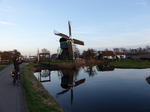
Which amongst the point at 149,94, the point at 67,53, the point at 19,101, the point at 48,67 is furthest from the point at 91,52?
the point at 19,101

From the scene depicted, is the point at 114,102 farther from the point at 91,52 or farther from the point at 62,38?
the point at 91,52

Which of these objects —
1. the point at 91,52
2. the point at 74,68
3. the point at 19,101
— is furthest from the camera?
the point at 91,52

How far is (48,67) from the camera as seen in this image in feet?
89.7

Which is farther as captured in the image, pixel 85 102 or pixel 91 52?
pixel 91 52

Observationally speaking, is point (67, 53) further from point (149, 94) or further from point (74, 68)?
point (149, 94)

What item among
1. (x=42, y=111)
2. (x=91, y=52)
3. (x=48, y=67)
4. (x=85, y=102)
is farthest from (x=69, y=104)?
(x=91, y=52)

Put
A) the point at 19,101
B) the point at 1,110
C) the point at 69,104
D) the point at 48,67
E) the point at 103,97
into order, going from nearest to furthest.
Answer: the point at 1,110 → the point at 19,101 → the point at 69,104 → the point at 103,97 → the point at 48,67

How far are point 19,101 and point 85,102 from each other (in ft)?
10.8

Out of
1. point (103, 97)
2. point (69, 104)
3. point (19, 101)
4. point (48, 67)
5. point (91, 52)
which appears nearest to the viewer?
point (19, 101)

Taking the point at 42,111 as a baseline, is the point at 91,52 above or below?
above

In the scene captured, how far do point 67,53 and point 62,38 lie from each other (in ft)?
12.1

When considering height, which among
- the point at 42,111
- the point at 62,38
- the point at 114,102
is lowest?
the point at 114,102

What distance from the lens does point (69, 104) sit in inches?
279

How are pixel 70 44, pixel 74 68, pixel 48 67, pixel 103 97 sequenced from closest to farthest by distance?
pixel 103 97
pixel 74 68
pixel 48 67
pixel 70 44
